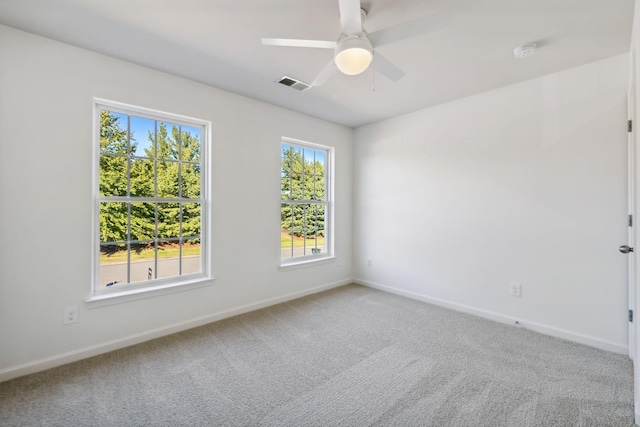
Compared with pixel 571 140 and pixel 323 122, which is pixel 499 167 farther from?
pixel 323 122

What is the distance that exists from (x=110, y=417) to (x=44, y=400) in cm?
55

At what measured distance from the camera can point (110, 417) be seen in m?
1.69

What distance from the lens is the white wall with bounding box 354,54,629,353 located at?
2.50 metres

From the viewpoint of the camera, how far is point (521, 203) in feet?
9.72

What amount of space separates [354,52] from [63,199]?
2476mm

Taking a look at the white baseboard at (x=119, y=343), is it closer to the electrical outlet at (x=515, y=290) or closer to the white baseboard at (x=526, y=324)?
the white baseboard at (x=526, y=324)

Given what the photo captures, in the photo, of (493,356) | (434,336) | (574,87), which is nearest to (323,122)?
(574,87)

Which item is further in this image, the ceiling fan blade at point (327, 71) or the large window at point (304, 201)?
the large window at point (304, 201)

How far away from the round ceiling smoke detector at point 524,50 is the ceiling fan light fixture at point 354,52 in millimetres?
1477

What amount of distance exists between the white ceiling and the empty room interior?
2 centimetres

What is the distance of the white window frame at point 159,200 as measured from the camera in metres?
2.48

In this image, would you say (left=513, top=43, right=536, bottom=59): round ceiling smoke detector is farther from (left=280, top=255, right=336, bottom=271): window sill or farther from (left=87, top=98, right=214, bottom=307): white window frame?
(left=280, top=255, right=336, bottom=271): window sill

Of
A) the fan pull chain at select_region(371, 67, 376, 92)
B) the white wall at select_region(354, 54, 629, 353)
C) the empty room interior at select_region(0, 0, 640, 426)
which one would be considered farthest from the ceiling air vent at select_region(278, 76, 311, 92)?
the white wall at select_region(354, 54, 629, 353)

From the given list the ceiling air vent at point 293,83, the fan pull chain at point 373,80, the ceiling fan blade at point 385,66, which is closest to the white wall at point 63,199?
the ceiling air vent at point 293,83
